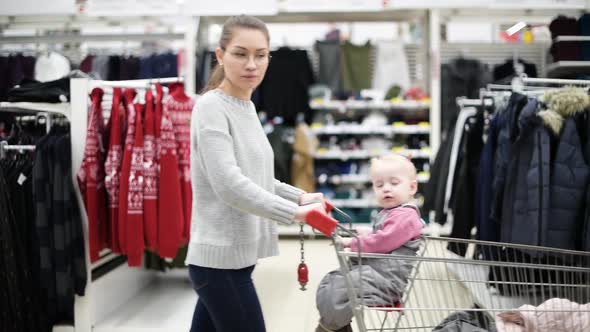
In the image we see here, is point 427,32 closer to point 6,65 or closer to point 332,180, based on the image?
point 332,180

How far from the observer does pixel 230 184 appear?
1.45 metres

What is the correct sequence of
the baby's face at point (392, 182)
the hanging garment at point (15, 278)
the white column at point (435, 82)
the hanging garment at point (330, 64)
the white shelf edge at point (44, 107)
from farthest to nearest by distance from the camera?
the hanging garment at point (330, 64) < the white column at point (435, 82) < the white shelf edge at point (44, 107) < the hanging garment at point (15, 278) < the baby's face at point (392, 182)

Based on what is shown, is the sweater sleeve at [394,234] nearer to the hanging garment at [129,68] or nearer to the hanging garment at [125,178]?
the hanging garment at [125,178]

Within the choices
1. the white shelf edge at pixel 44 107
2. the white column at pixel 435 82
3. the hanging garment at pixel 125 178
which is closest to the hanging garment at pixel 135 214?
the hanging garment at pixel 125 178

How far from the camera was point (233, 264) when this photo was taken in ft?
5.06

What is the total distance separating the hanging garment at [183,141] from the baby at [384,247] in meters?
1.50

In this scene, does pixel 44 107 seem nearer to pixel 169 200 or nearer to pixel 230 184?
pixel 169 200

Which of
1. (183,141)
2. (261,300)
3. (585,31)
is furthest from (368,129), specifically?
(183,141)

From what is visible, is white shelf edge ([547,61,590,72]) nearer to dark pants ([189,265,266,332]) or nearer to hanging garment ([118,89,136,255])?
hanging garment ([118,89,136,255])

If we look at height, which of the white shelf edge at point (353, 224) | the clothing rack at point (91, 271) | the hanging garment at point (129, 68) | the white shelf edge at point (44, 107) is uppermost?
the hanging garment at point (129, 68)

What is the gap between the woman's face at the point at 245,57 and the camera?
61.7 inches

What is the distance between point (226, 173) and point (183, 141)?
1901 millimetres

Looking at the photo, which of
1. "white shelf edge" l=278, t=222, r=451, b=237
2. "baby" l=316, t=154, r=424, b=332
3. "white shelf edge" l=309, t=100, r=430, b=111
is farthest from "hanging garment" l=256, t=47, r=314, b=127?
"baby" l=316, t=154, r=424, b=332

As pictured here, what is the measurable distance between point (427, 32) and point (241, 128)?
527 cm
